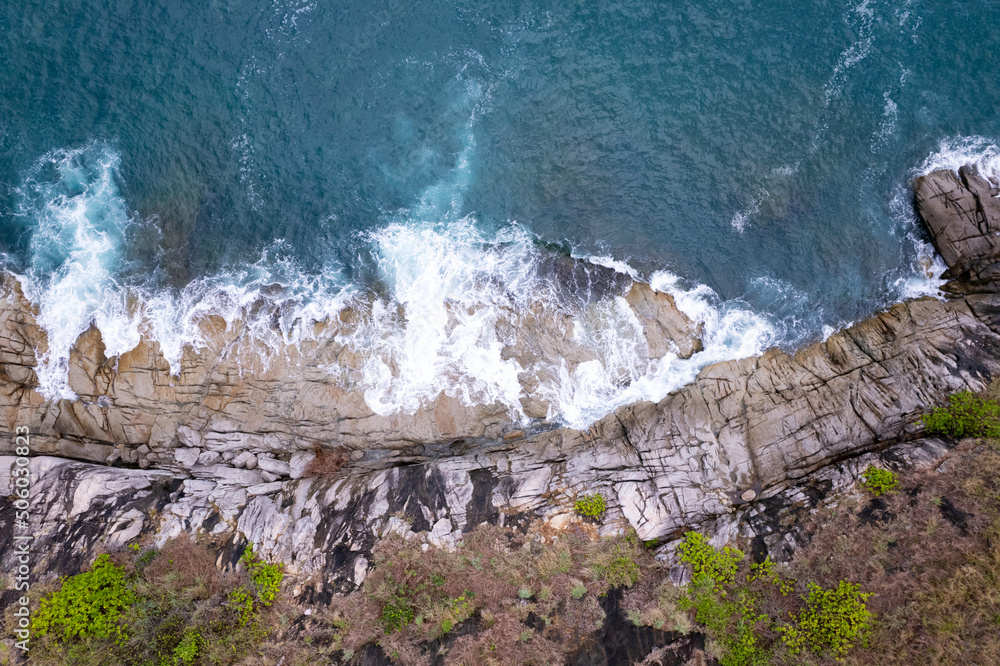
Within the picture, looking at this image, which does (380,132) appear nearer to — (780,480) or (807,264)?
(807,264)

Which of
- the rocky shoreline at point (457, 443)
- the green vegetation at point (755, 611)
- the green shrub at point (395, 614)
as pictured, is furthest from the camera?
the rocky shoreline at point (457, 443)

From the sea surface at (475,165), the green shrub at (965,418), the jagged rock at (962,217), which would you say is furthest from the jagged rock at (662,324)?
the jagged rock at (962,217)

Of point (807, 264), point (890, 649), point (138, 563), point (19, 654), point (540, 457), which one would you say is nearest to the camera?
point (890, 649)

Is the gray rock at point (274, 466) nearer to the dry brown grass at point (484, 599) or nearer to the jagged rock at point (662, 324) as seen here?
the dry brown grass at point (484, 599)

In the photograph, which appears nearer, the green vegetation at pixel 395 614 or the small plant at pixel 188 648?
the small plant at pixel 188 648

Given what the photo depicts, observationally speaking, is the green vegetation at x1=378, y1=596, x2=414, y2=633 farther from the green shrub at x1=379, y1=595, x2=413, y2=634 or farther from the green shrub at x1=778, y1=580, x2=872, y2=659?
the green shrub at x1=778, y1=580, x2=872, y2=659

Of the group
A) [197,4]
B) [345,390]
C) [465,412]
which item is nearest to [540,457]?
[465,412]

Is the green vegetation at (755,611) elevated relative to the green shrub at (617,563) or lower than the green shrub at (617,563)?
lower
